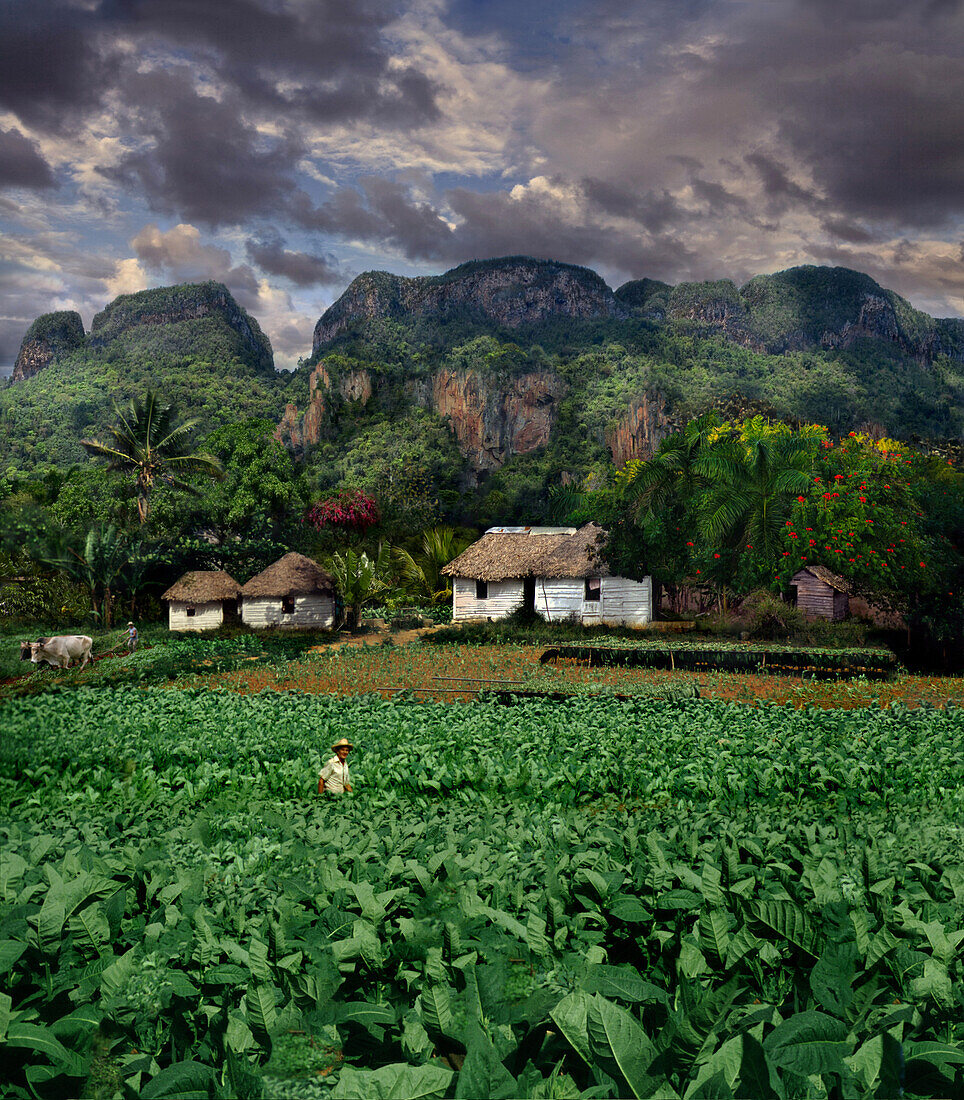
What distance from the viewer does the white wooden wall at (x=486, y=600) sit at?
2602cm

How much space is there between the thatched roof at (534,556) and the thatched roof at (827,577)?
6504 mm

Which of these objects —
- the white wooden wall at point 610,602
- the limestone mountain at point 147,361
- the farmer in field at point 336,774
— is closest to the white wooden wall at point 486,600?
Result: the white wooden wall at point 610,602

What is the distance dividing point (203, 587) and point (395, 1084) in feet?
66.1

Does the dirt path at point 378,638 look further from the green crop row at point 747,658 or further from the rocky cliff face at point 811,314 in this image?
the rocky cliff face at point 811,314

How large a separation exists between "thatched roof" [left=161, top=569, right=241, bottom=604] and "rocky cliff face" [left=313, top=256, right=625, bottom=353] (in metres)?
83.4

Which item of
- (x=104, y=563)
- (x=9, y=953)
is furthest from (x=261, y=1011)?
(x=104, y=563)

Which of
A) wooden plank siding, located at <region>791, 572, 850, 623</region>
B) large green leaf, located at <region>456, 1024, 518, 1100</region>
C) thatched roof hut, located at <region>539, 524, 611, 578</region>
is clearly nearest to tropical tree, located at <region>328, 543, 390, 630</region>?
thatched roof hut, located at <region>539, 524, 611, 578</region>

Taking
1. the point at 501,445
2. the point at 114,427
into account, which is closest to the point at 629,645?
the point at 114,427

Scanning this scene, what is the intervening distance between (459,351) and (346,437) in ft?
66.8

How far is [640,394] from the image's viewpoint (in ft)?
207

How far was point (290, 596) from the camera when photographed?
23000 mm

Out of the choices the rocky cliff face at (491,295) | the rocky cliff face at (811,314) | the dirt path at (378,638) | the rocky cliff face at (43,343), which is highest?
the rocky cliff face at (491,295)

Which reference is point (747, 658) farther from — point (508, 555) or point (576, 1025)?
point (576, 1025)

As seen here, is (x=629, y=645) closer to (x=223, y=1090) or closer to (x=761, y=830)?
(x=761, y=830)
